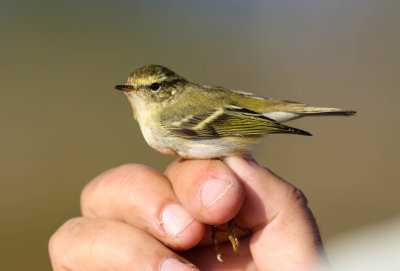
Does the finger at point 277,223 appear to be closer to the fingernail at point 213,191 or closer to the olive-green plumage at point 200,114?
the fingernail at point 213,191

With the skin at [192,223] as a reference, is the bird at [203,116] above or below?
above

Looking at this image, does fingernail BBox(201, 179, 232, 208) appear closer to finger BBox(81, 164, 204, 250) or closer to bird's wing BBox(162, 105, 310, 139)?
finger BBox(81, 164, 204, 250)

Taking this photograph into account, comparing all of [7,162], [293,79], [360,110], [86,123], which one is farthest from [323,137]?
[7,162]

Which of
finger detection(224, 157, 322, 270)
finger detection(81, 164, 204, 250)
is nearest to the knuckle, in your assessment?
finger detection(81, 164, 204, 250)

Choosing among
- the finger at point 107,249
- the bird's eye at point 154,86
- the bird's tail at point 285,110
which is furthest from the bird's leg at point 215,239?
the bird's eye at point 154,86

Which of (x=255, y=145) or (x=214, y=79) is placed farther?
(x=214, y=79)

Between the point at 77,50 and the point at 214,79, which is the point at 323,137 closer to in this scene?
the point at 214,79

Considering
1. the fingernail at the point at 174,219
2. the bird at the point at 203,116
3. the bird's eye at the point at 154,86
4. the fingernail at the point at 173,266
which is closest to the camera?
the fingernail at the point at 173,266
